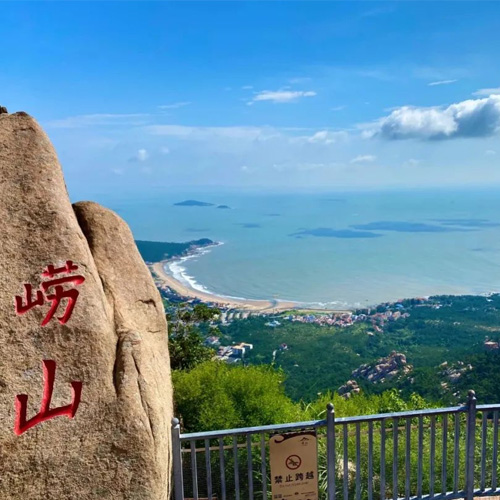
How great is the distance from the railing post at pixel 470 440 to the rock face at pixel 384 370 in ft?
53.9

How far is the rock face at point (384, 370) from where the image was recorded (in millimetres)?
22091

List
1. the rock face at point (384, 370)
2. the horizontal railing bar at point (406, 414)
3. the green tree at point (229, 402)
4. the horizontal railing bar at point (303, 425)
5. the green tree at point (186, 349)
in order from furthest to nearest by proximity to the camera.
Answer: the rock face at point (384, 370) → the green tree at point (186, 349) → the green tree at point (229, 402) → the horizontal railing bar at point (406, 414) → the horizontal railing bar at point (303, 425)

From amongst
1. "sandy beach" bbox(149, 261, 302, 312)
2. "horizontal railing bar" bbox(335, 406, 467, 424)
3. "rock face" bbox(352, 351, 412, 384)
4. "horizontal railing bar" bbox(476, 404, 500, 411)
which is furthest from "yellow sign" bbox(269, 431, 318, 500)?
"sandy beach" bbox(149, 261, 302, 312)

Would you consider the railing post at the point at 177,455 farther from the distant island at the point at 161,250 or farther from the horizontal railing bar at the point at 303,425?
the distant island at the point at 161,250

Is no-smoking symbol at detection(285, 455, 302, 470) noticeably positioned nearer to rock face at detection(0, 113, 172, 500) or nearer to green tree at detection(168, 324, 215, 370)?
rock face at detection(0, 113, 172, 500)

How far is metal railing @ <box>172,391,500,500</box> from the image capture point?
4641mm

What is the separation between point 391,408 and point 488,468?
2109 mm

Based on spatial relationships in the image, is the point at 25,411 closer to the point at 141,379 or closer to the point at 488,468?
the point at 141,379

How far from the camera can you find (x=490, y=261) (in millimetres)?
107312

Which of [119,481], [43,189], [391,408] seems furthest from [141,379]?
[391,408]

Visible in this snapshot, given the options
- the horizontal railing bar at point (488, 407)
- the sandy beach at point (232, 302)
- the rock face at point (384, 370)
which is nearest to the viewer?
the horizontal railing bar at point (488, 407)

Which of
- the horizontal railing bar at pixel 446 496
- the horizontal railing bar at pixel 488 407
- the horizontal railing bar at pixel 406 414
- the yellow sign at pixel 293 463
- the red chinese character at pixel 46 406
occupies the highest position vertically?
the red chinese character at pixel 46 406

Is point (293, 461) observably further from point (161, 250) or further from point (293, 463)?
point (161, 250)

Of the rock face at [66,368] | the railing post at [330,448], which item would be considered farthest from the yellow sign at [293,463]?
the rock face at [66,368]
